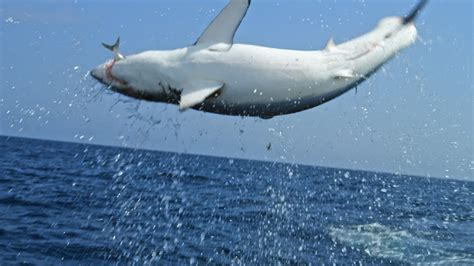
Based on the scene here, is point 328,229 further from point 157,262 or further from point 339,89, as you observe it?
point 339,89

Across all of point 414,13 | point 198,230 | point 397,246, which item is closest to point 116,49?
point 414,13

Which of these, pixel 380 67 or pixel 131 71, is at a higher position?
pixel 380 67

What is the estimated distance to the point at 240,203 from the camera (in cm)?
3053

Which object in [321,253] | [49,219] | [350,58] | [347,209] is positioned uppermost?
[347,209]

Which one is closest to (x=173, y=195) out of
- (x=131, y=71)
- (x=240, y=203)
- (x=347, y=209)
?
(x=240, y=203)

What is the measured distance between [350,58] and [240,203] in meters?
24.4

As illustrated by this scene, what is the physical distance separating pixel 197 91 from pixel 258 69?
0.68 m

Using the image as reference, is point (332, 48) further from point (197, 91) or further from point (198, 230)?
point (198, 230)

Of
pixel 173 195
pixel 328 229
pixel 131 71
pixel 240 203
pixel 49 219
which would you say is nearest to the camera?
pixel 131 71

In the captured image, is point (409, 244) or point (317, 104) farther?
point (409, 244)

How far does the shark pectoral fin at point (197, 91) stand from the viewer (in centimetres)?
594

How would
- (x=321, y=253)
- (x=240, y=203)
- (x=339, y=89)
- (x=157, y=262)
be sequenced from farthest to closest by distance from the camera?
(x=240, y=203) → (x=321, y=253) → (x=157, y=262) → (x=339, y=89)

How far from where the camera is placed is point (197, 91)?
20.4ft

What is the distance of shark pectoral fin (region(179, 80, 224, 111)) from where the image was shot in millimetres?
5938
